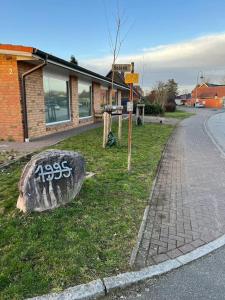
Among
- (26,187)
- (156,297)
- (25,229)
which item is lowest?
(156,297)

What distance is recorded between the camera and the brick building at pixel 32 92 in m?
8.99

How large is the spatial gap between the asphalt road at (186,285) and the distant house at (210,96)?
267 ft

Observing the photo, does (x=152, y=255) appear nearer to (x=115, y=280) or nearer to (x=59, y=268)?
(x=115, y=280)

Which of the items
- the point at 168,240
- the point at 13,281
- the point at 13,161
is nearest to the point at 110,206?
the point at 168,240

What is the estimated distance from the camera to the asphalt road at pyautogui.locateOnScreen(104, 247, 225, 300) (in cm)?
256

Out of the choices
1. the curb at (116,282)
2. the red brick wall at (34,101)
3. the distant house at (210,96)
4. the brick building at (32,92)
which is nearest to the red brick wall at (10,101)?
the brick building at (32,92)

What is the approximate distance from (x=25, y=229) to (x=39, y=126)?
757cm

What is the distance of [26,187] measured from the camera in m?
3.79

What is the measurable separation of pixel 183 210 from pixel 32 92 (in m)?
7.51

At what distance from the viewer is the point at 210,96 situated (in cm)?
8200

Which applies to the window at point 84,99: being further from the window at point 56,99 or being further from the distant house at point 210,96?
the distant house at point 210,96

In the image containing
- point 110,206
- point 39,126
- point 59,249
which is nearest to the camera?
point 59,249

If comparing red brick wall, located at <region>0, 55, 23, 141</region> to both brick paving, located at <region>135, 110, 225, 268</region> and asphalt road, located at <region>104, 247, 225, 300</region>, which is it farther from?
asphalt road, located at <region>104, 247, 225, 300</region>

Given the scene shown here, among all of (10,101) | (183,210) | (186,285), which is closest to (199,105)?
(10,101)
